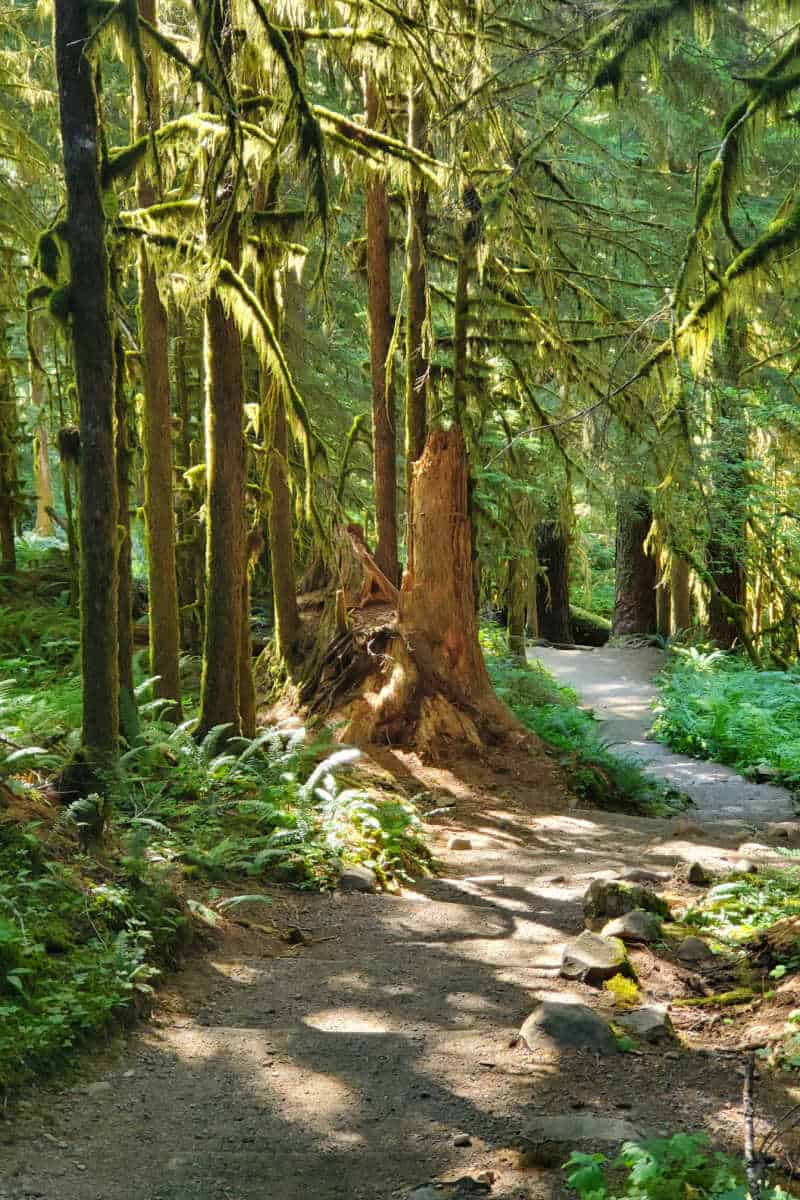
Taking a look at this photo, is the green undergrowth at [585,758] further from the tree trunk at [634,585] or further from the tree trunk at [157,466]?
the tree trunk at [634,585]

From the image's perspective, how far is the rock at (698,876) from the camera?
24.5 ft

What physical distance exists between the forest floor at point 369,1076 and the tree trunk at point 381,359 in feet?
22.1

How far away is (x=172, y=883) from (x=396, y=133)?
30.3 feet

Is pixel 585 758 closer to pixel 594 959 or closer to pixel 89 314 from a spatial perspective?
pixel 594 959

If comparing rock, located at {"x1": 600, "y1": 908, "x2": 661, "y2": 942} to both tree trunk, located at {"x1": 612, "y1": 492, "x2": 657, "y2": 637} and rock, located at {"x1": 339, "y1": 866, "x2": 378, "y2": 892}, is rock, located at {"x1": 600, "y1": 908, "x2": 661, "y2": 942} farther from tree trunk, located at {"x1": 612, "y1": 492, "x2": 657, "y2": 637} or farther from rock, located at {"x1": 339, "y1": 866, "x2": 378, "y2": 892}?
tree trunk, located at {"x1": 612, "y1": 492, "x2": 657, "y2": 637}

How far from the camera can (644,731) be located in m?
16.7

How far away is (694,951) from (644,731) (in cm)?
1107

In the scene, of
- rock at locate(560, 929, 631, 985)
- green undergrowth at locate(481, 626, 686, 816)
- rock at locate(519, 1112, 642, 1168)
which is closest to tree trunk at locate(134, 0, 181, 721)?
green undergrowth at locate(481, 626, 686, 816)

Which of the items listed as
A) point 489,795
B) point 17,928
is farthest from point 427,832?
point 17,928

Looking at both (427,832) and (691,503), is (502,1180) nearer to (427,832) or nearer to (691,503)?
(427,832)

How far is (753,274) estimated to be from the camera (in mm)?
6469

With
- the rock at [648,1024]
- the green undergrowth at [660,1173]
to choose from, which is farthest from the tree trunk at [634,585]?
the green undergrowth at [660,1173]

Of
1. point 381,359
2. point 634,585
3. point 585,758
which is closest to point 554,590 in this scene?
point 634,585

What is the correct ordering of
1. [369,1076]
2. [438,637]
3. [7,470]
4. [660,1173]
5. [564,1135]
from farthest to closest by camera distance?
[7,470] < [438,637] < [369,1076] < [564,1135] < [660,1173]
